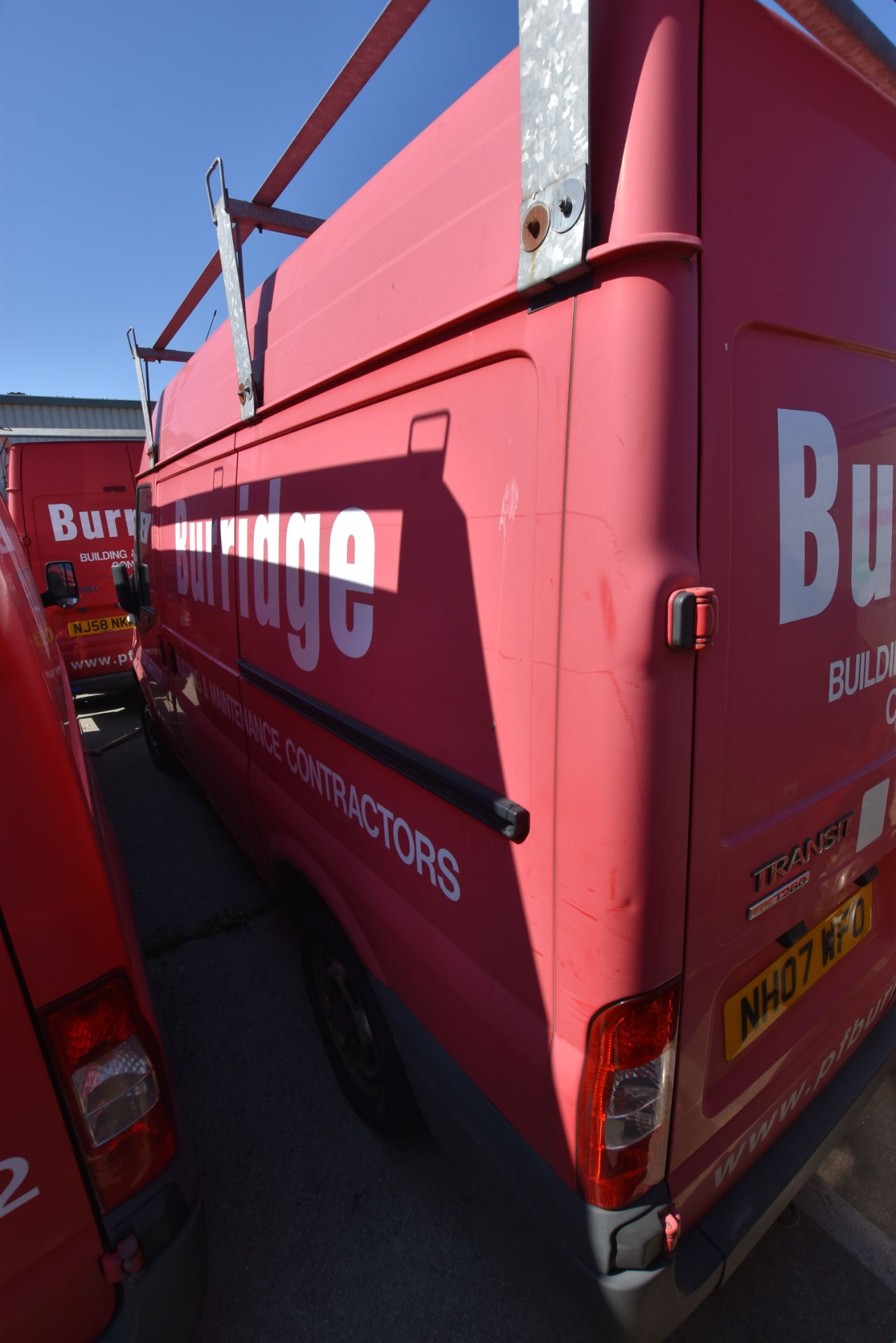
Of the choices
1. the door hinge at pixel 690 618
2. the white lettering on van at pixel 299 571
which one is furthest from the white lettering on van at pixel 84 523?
the door hinge at pixel 690 618

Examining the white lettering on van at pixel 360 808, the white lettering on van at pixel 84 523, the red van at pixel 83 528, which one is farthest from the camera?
the white lettering on van at pixel 84 523

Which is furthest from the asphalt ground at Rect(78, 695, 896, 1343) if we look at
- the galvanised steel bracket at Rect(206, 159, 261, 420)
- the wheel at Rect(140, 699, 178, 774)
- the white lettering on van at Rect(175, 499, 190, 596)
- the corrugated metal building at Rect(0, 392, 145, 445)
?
the corrugated metal building at Rect(0, 392, 145, 445)

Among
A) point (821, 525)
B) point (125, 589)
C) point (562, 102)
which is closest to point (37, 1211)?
point (821, 525)

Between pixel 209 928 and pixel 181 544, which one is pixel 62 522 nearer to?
pixel 181 544

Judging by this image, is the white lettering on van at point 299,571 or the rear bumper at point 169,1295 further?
the white lettering on van at point 299,571

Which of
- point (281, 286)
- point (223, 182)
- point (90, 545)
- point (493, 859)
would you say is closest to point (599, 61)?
point (493, 859)

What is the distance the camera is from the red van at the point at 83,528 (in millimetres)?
6836

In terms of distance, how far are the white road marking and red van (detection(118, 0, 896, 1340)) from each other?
50 centimetres

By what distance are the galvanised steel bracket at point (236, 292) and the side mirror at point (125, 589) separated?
2.73m

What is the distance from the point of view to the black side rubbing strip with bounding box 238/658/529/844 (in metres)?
1.24

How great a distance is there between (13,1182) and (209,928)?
7.60 ft

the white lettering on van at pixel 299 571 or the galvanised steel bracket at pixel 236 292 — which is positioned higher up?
the galvanised steel bracket at pixel 236 292

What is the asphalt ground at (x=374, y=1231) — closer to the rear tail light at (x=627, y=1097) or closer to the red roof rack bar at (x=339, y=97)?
the rear tail light at (x=627, y=1097)

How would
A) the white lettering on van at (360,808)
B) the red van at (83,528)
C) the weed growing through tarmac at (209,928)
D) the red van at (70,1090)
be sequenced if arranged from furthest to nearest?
the red van at (83,528) → the weed growing through tarmac at (209,928) → the white lettering on van at (360,808) → the red van at (70,1090)
